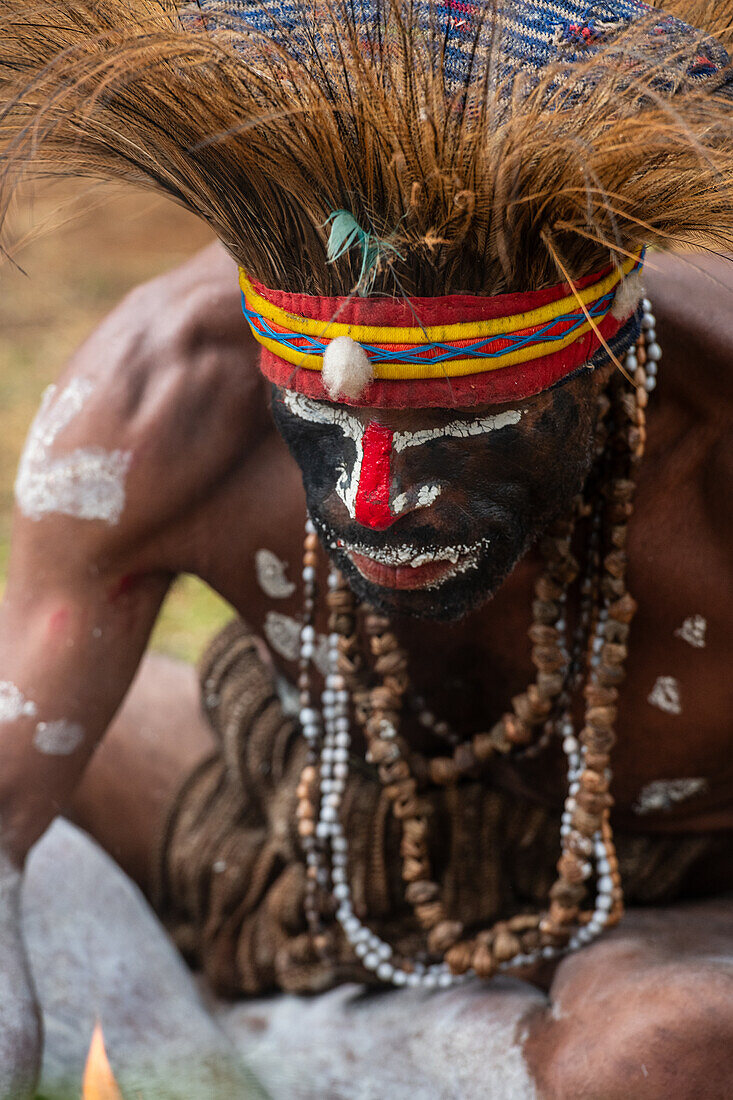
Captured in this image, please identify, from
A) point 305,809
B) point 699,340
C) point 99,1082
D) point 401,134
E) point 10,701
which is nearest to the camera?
point 99,1082

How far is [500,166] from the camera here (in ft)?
3.01

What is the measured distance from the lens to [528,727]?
4.28 feet

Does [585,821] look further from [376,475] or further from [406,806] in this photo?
[376,475]

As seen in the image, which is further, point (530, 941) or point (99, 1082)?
point (530, 941)

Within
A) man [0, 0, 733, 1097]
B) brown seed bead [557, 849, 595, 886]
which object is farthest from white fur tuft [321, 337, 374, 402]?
brown seed bead [557, 849, 595, 886]

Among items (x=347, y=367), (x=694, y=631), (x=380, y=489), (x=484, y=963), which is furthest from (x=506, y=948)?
(x=347, y=367)

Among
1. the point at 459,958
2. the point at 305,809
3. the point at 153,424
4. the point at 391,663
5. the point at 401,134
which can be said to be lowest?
the point at 459,958

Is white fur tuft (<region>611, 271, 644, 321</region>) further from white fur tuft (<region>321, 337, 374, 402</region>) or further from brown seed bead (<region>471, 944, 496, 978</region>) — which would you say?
brown seed bead (<region>471, 944, 496, 978</region>)

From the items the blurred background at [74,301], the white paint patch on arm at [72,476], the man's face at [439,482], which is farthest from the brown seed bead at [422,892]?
the blurred background at [74,301]

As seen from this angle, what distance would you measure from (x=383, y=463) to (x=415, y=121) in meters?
0.26

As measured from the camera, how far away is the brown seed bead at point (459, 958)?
4.45 ft

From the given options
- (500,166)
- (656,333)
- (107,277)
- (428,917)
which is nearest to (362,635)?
(428,917)

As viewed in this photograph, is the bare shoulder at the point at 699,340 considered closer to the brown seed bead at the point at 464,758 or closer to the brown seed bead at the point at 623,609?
the brown seed bead at the point at 623,609

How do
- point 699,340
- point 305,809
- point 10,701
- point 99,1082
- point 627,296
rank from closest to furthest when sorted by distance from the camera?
point 99,1082
point 627,296
point 699,340
point 10,701
point 305,809
